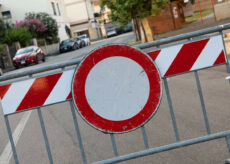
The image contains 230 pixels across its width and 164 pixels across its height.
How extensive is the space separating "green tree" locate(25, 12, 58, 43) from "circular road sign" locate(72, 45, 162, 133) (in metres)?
48.2

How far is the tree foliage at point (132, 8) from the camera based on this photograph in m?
23.3

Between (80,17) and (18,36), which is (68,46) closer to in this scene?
(18,36)

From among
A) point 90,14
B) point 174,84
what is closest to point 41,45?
point 90,14

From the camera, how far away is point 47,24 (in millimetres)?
51906

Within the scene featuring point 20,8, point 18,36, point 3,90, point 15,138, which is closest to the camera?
point 3,90

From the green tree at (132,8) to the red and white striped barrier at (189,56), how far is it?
748 inches

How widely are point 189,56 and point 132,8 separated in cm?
2041

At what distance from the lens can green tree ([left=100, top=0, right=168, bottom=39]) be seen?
23312mm

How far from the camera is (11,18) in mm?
54344

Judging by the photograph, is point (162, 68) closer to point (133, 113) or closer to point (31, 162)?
point (133, 113)

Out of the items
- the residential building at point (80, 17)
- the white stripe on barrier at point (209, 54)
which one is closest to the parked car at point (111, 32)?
the residential building at point (80, 17)

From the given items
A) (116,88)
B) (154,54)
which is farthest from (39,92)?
(154,54)

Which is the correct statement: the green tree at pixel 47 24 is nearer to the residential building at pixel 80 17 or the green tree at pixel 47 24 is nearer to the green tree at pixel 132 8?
the residential building at pixel 80 17

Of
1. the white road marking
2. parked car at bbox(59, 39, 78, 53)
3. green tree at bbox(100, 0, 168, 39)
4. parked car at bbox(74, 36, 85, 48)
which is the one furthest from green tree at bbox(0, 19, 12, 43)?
the white road marking
